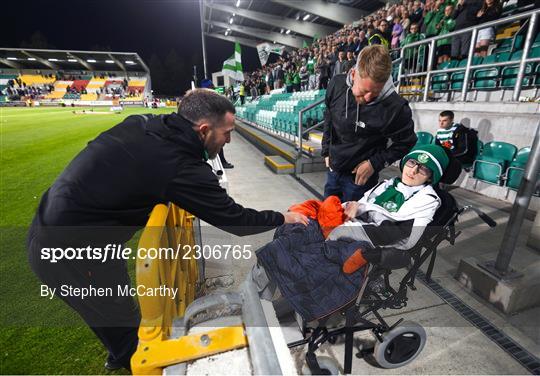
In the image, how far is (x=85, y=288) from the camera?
1.61 m

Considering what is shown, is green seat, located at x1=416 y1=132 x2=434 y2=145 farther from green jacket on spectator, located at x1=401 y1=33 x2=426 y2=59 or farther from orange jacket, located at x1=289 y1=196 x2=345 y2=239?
orange jacket, located at x1=289 y1=196 x2=345 y2=239


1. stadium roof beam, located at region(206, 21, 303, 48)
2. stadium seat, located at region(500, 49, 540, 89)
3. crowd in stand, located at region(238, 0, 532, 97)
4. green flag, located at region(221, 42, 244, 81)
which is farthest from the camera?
stadium roof beam, located at region(206, 21, 303, 48)

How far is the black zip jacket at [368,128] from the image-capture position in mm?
2275

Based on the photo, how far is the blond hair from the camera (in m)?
1.94

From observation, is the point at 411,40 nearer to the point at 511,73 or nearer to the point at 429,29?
the point at 429,29

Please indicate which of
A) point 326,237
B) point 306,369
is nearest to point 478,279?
point 326,237

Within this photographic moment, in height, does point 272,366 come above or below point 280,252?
above

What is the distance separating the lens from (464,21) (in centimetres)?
623

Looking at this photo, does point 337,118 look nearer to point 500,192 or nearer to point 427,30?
point 500,192

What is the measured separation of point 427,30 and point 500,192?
16.8 ft

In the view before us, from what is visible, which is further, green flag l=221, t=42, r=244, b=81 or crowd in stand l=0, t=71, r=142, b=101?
crowd in stand l=0, t=71, r=142, b=101

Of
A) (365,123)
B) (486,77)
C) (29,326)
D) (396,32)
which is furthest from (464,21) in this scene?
(29,326)

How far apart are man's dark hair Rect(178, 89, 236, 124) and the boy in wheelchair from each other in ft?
2.92

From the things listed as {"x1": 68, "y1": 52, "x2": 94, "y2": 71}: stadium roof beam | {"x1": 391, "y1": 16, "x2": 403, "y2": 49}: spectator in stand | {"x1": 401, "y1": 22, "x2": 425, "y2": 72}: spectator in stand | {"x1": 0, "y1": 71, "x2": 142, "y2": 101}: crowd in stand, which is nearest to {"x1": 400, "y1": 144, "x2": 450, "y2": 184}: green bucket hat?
{"x1": 401, "y1": 22, "x2": 425, "y2": 72}: spectator in stand
